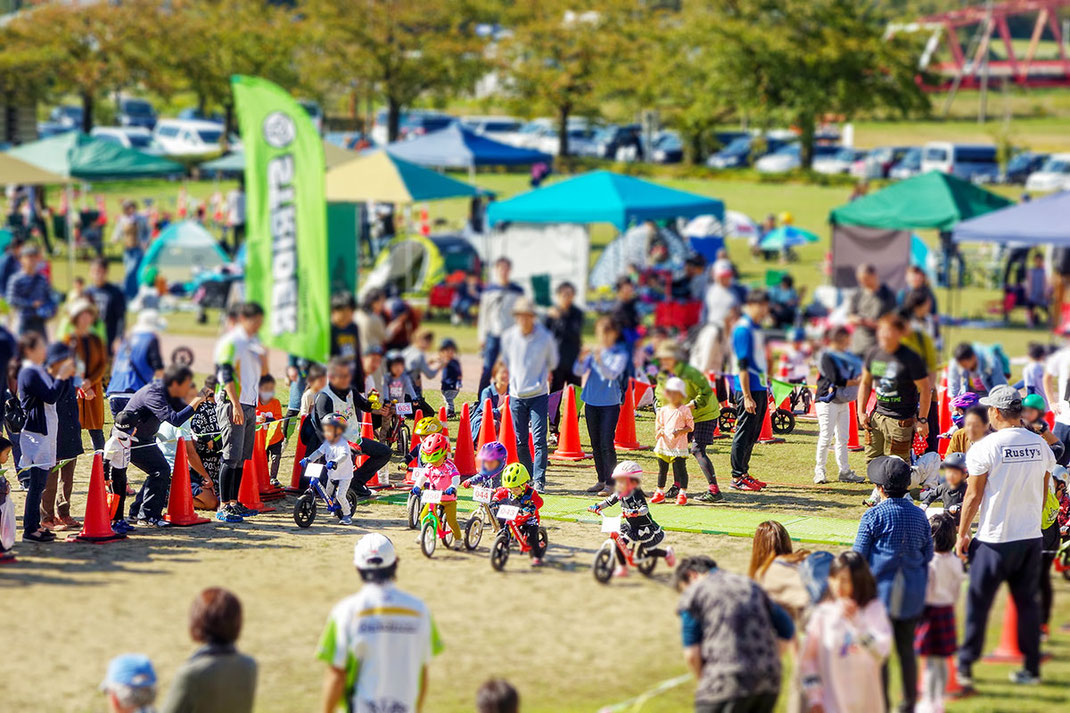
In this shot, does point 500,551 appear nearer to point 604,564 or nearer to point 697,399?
point 604,564

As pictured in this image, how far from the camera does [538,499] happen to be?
431 inches

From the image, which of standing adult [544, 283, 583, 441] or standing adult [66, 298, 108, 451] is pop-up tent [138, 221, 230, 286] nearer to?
standing adult [544, 283, 583, 441]

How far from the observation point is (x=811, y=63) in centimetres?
4897

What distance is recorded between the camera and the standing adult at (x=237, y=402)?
12281mm

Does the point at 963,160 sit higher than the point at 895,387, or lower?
higher

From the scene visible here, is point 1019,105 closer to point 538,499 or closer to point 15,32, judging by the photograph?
point 15,32

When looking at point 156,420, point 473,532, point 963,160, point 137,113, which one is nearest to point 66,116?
point 137,113

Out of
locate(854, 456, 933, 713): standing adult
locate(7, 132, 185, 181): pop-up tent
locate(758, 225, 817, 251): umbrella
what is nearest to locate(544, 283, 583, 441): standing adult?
locate(854, 456, 933, 713): standing adult

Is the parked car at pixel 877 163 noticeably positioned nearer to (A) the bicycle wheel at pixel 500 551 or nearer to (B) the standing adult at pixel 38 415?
(A) the bicycle wheel at pixel 500 551

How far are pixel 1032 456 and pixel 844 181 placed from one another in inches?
1634

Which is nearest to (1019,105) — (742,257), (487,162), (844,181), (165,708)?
(844,181)

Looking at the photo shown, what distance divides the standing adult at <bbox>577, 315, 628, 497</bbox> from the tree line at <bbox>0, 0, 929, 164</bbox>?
38.0 m

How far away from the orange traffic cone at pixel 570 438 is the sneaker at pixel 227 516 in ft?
13.5

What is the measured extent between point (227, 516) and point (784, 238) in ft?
76.9
